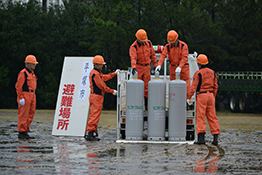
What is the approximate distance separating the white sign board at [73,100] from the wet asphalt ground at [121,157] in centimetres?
39

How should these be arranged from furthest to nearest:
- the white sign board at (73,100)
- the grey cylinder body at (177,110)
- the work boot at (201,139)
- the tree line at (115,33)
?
1. the tree line at (115,33)
2. the white sign board at (73,100)
3. the grey cylinder body at (177,110)
4. the work boot at (201,139)

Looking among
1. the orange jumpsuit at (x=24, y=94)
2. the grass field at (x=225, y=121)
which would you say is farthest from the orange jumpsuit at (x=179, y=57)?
the grass field at (x=225, y=121)

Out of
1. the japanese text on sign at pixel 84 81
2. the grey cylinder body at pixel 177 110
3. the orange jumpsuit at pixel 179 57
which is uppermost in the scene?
the orange jumpsuit at pixel 179 57

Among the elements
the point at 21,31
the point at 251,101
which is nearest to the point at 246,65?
the point at 251,101

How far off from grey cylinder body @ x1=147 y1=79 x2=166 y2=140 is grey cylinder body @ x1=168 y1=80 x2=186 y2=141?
0.61ft

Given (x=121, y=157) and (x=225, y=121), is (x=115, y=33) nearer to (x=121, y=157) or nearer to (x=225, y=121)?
(x=225, y=121)

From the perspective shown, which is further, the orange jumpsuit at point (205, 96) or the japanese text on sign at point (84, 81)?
the japanese text on sign at point (84, 81)

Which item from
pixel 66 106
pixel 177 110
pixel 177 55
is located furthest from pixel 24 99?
pixel 177 55

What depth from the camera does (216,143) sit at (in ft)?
39.2

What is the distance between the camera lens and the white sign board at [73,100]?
1336cm

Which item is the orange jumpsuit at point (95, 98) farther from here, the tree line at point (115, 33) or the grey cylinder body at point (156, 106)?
the tree line at point (115, 33)

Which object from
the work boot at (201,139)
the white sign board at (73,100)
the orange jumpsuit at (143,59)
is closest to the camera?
the work boot at (201,139)

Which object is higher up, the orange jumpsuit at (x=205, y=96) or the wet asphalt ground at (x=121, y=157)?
the orange jumpsuit at (x=205, y=96)

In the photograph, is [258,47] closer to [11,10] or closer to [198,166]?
[11,10]
